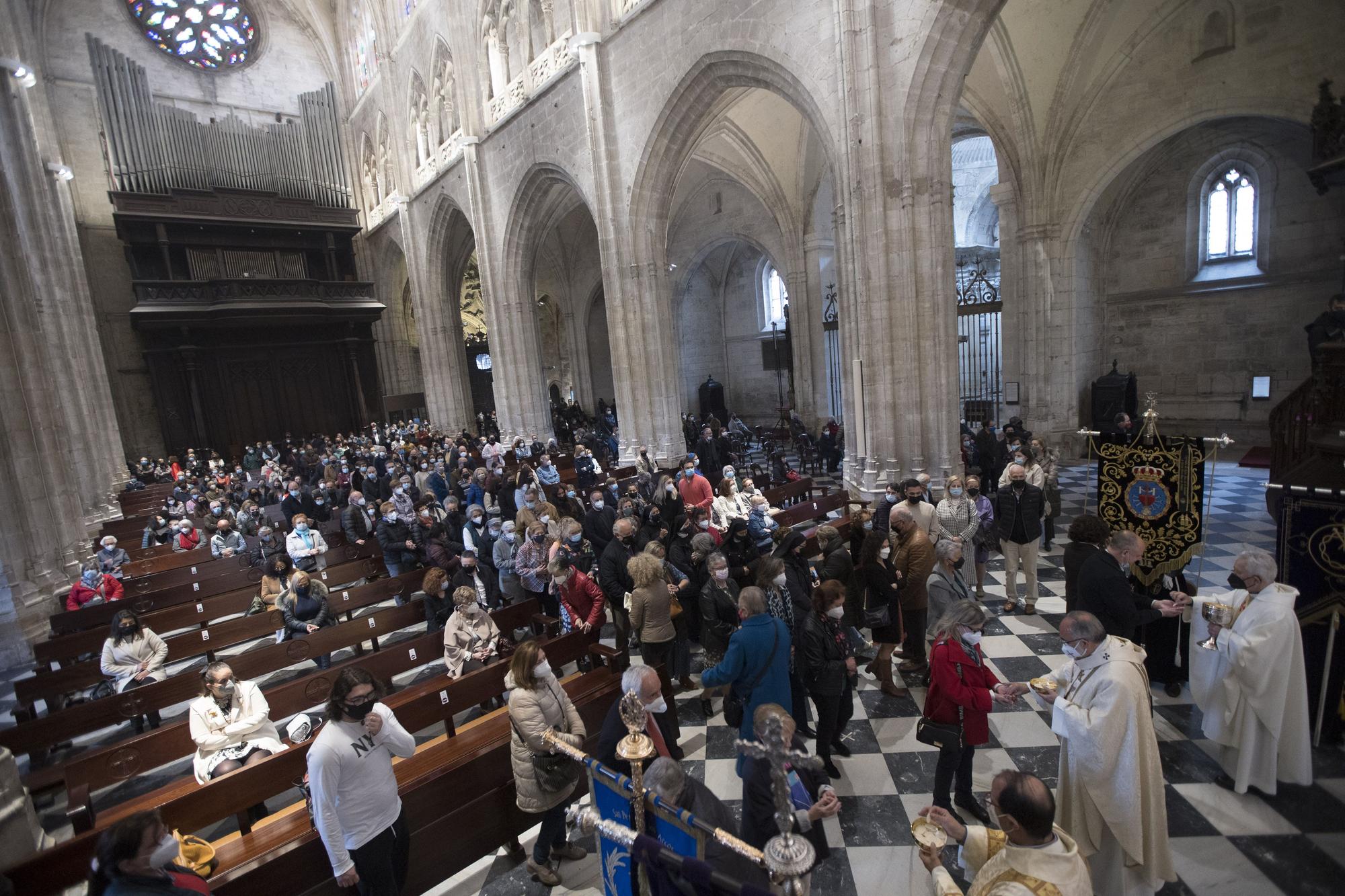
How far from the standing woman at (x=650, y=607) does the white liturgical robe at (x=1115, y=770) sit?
2851mm

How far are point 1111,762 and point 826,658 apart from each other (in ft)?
4.97

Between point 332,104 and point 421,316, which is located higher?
point 332,104

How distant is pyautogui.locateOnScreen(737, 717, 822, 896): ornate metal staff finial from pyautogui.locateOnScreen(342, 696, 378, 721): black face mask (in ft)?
6.40

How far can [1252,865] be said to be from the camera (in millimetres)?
3346

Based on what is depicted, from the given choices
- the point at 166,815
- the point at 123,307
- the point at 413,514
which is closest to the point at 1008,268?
the point at 413,514

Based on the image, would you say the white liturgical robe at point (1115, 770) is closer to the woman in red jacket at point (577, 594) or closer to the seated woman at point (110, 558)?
the woman in red jacket at point (577, 594)

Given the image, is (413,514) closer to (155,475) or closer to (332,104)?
(155,475)

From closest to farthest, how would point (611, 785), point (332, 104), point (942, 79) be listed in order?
point (611, 785), point (942, 79), point (332, 104)

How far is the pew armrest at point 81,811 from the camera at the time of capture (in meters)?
3.66

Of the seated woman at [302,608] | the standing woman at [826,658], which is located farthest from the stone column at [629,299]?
the standing woman at [826,658]

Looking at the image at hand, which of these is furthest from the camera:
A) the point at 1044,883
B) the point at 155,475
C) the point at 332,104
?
the point at 332,104

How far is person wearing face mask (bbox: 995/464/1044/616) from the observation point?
6.37 meters

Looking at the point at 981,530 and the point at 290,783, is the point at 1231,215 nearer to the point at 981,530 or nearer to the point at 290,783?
the point at 981,530

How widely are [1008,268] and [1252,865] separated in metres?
13.9
